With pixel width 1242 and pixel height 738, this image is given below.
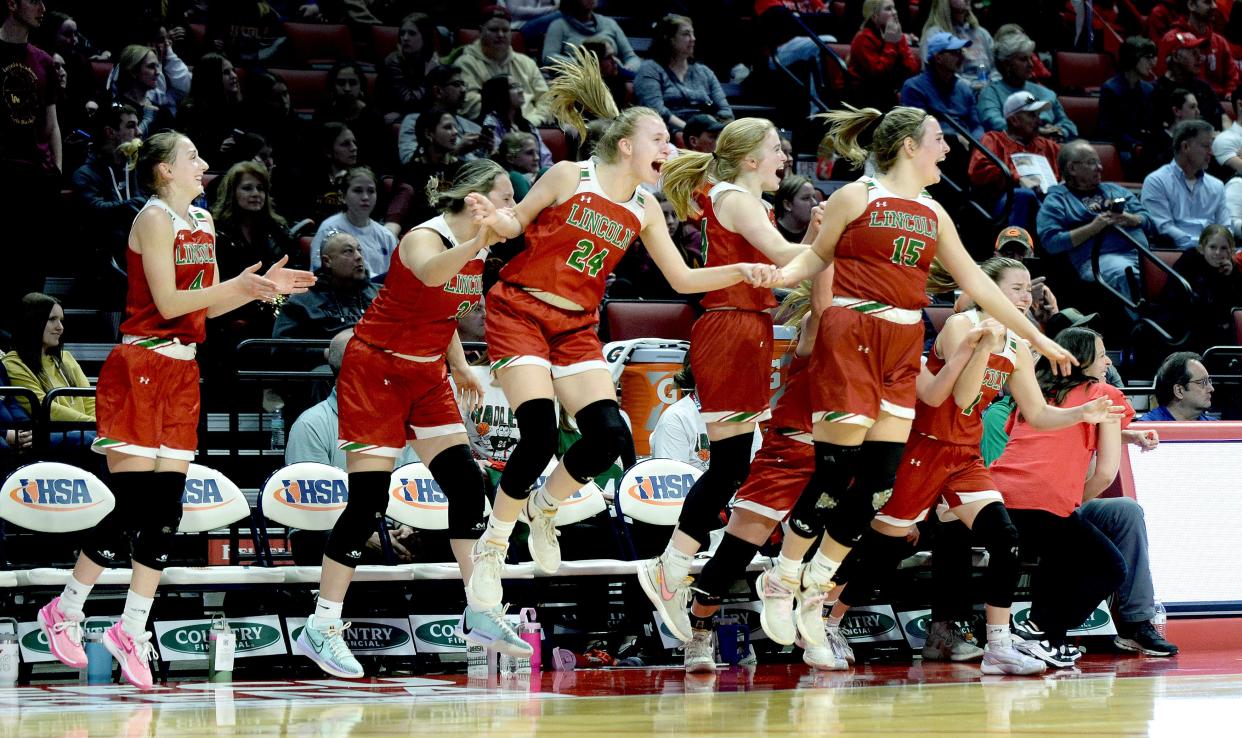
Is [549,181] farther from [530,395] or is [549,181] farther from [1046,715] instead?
[1046,715]

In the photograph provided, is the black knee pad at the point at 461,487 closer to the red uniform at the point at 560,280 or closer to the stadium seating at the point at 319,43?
the red uniform at the point at 560,280

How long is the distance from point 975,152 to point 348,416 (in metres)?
7.10

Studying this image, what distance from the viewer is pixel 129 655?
20.5 feet

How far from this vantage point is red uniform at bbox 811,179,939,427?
20.6 ft

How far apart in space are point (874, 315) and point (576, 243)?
126 centimetres

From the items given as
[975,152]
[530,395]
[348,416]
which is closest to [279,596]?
[348,416]

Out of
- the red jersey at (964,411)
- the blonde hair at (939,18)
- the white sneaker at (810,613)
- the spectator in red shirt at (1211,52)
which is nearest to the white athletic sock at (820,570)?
the white sneaker at (810,613)

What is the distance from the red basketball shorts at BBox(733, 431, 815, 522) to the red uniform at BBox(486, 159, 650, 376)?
1.00 m

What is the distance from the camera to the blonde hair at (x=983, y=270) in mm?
7277

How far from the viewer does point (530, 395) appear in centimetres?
608

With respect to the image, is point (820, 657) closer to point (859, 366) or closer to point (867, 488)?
point (867, 488)

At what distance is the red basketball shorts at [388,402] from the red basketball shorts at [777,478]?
1317mm

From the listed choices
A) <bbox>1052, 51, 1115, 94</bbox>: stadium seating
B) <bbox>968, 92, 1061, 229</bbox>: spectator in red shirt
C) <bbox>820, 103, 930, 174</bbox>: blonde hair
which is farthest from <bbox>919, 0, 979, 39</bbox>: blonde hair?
<bbox>820, 103, 930, 174</bbox>: blonde hair

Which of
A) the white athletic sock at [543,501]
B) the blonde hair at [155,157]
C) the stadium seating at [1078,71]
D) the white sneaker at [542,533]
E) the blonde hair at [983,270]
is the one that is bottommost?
the white sneaker at [542,533]
